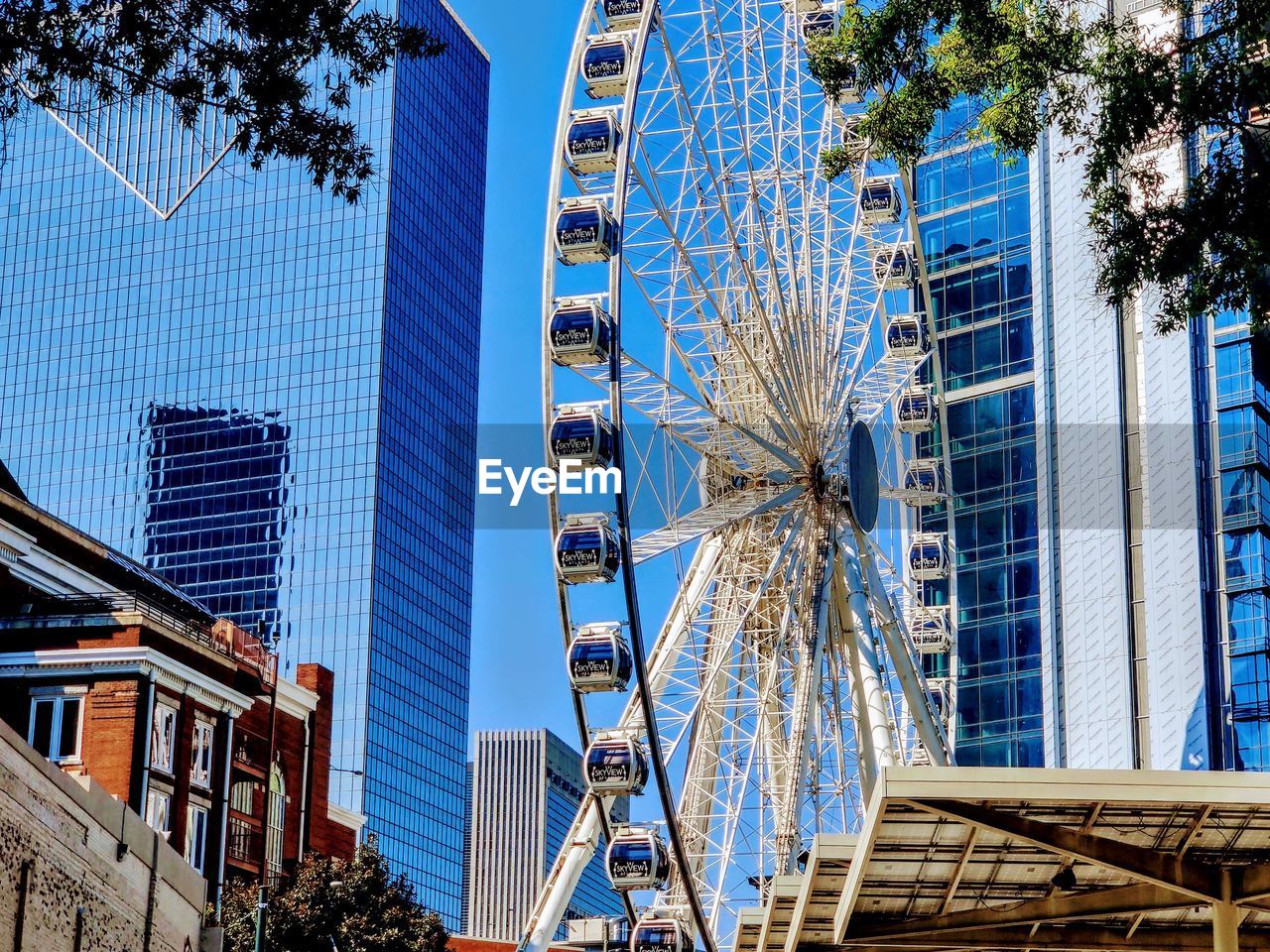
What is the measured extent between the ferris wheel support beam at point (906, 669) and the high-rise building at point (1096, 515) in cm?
2748

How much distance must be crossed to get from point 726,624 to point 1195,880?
79.1ft

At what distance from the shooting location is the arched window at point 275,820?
7525 cm

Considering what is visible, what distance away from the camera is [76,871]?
31984 millimetres

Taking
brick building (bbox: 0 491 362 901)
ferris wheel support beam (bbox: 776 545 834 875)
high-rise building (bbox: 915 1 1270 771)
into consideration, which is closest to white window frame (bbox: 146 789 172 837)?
brick building (bbox: 0 491 362 901)

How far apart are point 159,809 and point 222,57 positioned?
158 ft

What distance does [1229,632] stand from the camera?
268ft

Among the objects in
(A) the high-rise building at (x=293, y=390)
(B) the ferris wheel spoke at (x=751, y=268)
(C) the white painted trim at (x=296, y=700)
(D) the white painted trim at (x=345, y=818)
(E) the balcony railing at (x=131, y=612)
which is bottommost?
(D) the white painted trim at (x=345, y=818)

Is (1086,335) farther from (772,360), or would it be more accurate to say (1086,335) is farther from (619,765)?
(619,765)

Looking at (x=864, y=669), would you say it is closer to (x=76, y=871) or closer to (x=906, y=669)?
(x=906, y=669)

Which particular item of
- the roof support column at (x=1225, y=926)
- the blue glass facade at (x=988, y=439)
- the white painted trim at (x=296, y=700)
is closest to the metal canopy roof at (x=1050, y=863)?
the roof support column at (x=1225, y=926)

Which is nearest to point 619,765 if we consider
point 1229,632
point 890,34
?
point 890,34

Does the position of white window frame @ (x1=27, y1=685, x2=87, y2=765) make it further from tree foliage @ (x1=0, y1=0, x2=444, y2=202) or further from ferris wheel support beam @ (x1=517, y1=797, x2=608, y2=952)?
tree foliage @ (x1=0, y1=0, x2=444, y2=202)

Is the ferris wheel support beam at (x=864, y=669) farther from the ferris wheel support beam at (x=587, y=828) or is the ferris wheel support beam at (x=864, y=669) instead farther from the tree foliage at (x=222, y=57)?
the tree foliage at (x=222, y=57)

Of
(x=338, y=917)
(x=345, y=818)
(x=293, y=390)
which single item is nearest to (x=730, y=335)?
(x=338, y=917)
